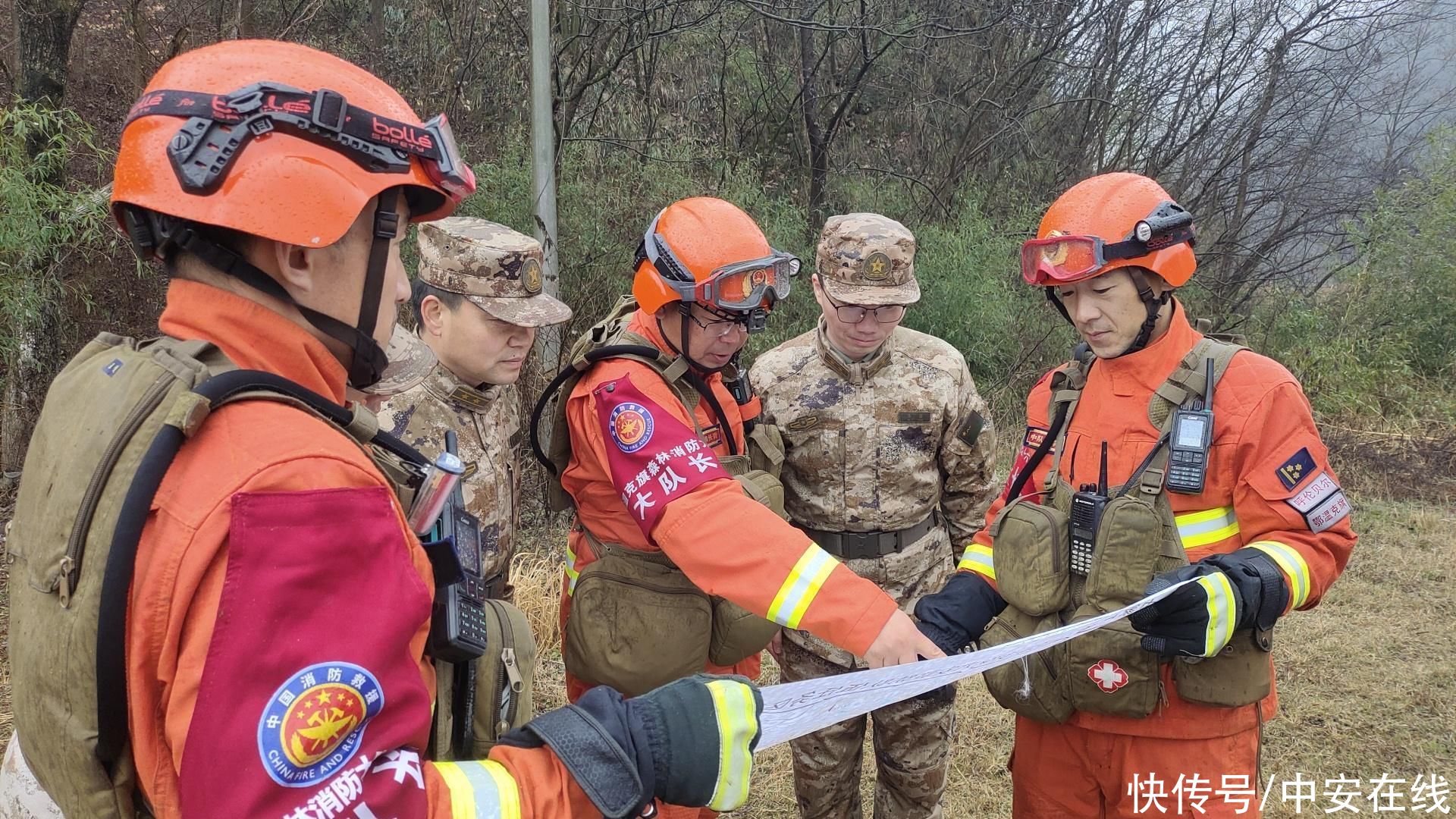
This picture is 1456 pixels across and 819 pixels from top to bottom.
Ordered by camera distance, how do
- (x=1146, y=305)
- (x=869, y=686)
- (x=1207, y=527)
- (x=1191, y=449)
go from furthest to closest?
(x=1146, y=305) < (x=1207, y=527) < (x=1191, y=449) < (x=869, y=686)

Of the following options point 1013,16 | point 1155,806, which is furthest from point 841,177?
point 1155,806

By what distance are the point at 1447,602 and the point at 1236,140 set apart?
382 inches

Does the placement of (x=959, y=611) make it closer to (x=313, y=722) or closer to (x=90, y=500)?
(x=313, y=722)

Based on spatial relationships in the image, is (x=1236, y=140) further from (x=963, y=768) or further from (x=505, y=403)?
(x=505, y=403)

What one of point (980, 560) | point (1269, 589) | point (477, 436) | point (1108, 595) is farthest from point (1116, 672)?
point (477, 436)

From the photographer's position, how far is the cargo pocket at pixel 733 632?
3078mm

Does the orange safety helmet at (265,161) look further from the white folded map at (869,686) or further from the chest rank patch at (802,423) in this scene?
the chest rank patch at (802,423)

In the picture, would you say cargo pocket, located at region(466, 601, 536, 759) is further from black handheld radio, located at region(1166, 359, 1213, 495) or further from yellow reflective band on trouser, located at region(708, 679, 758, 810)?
black handheld radio, located at region(1166, 359, 1213, 495)

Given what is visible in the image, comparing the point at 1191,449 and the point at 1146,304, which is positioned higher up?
the point at 1146,304

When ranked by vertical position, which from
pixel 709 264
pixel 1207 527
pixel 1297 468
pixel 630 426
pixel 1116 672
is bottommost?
pixel 1116 672

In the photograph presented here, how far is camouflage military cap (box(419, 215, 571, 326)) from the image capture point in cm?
314

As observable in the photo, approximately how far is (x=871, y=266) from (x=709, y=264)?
98 cm

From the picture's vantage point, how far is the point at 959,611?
3.05 meters

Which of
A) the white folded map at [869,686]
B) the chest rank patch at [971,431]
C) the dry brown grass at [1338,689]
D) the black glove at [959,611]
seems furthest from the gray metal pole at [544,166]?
the white folded map at [869,686]
